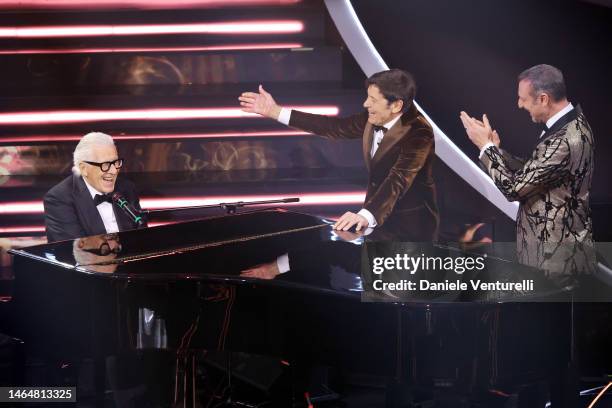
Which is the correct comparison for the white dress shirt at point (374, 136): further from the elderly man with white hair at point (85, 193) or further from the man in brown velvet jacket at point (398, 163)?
the elderly man with white hair at point (85, 193)

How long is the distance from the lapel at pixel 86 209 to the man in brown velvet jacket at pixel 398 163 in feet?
3.89

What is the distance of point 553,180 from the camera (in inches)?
138

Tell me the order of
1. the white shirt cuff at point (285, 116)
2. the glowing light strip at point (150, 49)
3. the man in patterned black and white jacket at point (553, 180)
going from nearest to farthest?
the man in patterned black and white jacket at point (553, 180)
the white shirt cuff at point (285, 116)
the glowing light strip at point (150, 49)

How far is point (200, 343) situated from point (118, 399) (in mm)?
967

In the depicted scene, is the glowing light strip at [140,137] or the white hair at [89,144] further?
the glowing light strip at [140,137]

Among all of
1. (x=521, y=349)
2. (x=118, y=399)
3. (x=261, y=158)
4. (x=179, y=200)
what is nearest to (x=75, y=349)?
(x=118, y=399)

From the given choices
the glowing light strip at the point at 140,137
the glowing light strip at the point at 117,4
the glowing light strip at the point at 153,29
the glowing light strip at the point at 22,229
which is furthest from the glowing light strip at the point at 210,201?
the glowing light strip at the point at 117,4

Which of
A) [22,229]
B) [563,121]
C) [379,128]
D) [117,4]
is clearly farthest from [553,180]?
[117,4]

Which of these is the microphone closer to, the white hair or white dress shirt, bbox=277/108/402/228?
the white hair

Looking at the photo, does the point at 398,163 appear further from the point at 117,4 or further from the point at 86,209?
the point at 117,4

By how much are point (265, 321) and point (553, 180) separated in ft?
4.12

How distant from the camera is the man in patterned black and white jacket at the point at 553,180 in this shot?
138 inches

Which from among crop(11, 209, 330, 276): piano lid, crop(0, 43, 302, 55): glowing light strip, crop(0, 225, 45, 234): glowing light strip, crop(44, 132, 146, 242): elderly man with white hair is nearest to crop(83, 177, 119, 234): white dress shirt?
crop(44, 132, 146, 242): elderly man with white hair

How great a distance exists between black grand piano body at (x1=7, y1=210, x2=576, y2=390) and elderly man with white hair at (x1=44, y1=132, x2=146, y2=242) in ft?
1.71
